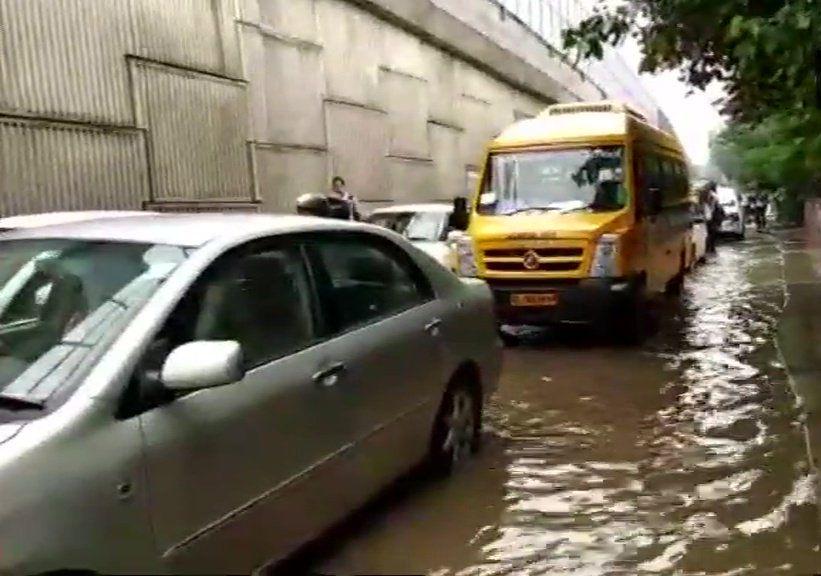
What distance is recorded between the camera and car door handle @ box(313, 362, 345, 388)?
3980mm

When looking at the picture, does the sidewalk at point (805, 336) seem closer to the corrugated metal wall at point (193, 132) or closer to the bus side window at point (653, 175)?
the bus side window at point (653, 175)

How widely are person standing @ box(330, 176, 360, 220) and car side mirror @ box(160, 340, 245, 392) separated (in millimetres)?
11948

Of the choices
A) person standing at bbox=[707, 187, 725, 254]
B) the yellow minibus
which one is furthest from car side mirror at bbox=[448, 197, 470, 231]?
person standing at bbox=[707, 187, 725, 254]

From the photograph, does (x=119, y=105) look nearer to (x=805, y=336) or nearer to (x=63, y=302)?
(x=805, y=336)

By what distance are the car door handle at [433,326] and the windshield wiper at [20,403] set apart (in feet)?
7.86

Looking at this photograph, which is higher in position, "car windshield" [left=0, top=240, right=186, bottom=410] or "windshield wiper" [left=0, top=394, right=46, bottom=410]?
"car windshield" [left=0, top=240, right=186, bottom=410]

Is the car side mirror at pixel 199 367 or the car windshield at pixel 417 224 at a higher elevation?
the car windshield at pixel 417 224

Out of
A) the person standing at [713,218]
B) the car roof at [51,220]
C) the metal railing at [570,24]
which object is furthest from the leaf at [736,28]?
the person standing at [713,218]

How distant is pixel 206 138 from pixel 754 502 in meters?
9.52

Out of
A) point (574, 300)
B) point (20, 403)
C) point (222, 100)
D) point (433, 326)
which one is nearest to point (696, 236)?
point (574, 300)

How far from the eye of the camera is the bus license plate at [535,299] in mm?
9805

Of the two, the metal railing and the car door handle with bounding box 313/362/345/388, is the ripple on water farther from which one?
the metal railing

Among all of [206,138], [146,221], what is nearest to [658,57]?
[206,138]

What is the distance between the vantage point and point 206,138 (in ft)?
42.2
